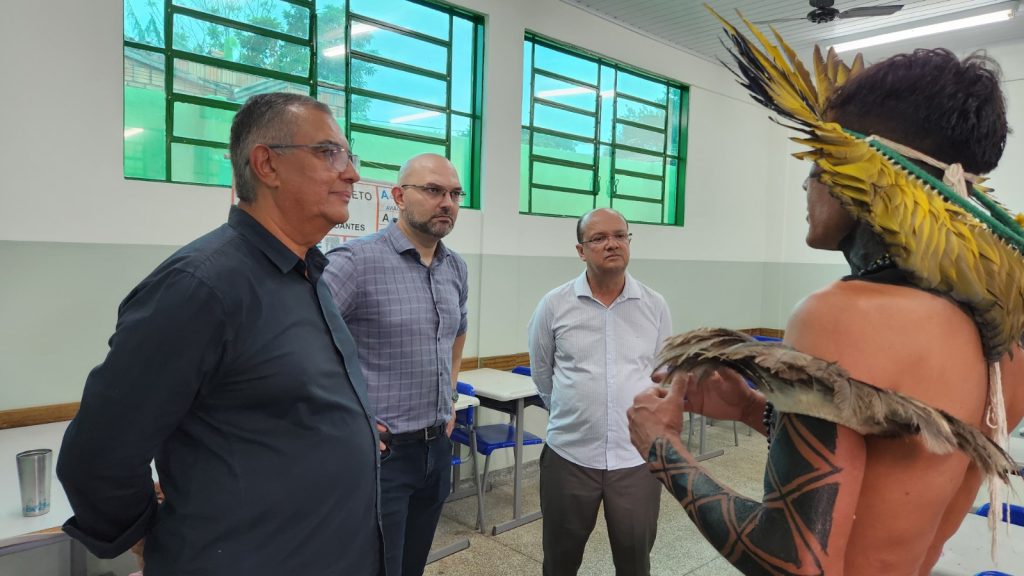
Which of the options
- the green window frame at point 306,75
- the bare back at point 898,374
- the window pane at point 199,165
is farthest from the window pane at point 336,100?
the bare back at point 898,374

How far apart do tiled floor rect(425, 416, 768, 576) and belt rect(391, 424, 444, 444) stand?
1355mm

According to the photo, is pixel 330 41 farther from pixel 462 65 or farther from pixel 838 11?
pixel 838 11

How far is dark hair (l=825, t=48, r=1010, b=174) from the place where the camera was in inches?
32.2

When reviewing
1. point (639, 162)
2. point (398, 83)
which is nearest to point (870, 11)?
point (639, 162)

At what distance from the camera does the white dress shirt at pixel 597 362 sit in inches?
94.7

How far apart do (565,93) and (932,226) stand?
484 centimetres

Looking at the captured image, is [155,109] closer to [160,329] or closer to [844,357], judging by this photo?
[160,329]

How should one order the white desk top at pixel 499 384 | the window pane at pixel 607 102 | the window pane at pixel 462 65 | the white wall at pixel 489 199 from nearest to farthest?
1. the white wall at pixel 489 199
2. the white desk top at pixel 499 384
3. the window pane at pixel 462 65
4. the window pane at pixel 607 102

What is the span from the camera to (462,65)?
461 centimetres

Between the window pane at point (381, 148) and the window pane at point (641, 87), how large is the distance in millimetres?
2385

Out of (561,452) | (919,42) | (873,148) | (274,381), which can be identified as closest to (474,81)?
(561,452)

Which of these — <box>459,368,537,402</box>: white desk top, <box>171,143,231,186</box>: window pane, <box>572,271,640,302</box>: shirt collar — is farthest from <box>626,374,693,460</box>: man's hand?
<box>171,143,231,186</box>: window pane

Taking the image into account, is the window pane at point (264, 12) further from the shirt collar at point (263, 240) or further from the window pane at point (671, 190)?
the window pane at point (671, 190)

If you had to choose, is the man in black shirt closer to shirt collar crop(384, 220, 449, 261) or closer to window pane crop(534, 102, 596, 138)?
shirt collar crop(384, 220, 449, 261)
